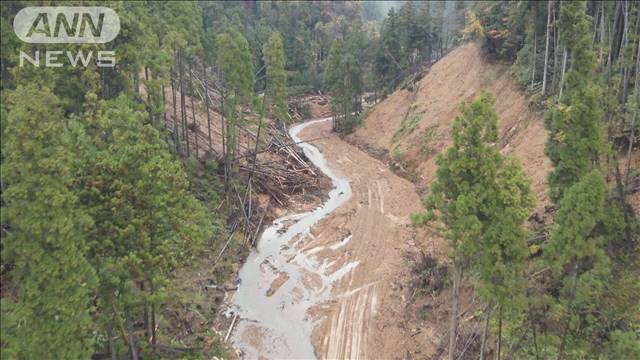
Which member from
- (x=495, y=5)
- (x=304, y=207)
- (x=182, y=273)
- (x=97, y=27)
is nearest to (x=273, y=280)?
(x=182, y=273)

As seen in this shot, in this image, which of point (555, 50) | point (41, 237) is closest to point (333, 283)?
point (41, 237)

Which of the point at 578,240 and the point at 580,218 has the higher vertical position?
the point at 580,218

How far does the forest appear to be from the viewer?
1166 centimetres

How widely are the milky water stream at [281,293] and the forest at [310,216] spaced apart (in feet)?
0.41

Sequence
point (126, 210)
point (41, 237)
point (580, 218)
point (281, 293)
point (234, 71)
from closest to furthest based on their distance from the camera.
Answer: point (41, 237)
point (580, 218)
point (126, 210)
point (281, 293)
point (234, 71)

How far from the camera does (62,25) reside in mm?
20188

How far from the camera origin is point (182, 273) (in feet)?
79.8

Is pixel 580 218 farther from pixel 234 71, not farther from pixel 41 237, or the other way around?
pixel 234 71

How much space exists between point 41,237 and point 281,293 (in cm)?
1513

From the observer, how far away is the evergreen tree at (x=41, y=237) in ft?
34.9

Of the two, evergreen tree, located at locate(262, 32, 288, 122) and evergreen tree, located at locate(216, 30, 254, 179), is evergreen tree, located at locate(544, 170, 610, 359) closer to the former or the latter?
evergreen tree, located at locate(216, 30, 254, 179)

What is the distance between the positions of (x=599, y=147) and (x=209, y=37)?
184 ft

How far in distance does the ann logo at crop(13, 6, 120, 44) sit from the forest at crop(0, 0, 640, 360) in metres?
0.26

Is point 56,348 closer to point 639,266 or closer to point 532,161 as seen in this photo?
point 639,266
